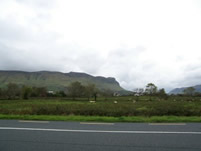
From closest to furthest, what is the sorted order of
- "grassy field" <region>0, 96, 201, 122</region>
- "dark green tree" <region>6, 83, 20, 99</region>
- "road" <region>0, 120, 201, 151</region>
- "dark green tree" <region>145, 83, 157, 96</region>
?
"road" <region>0, 120, 201, 151</region> < "grassy field" <region>0, 96, 201, 122</region> < "dark green tree" <region>145, 83, 157, 96</region> < "dark green tree" <region>6, 83, 20, 99</region>

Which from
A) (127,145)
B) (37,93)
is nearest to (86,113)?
(127,145)

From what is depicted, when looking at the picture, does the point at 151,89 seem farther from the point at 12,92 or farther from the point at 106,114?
the point at 12,92

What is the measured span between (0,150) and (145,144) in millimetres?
4782

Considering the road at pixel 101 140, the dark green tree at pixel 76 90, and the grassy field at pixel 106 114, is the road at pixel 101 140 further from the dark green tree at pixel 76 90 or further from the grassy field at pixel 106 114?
the dark green tree at pixel 76 90

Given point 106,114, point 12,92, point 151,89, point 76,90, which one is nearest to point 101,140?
point 106,114

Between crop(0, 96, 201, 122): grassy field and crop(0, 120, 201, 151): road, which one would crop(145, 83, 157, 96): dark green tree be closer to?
crop(0, 96, 201, 122): grassy field

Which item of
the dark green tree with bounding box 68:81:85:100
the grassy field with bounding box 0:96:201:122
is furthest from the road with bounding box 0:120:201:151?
the dark green tree with bounding box 68:81:85:100

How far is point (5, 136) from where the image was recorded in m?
6.20

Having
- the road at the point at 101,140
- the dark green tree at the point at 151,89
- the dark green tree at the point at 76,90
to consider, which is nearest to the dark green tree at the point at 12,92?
the dark green tree at the point at 76,90

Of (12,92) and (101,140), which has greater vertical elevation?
(12,92)

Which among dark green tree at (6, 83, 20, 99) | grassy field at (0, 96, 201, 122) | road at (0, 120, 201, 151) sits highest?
dark green tree at (6, 83, 20, 99)

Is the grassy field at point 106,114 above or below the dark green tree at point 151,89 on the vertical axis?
below

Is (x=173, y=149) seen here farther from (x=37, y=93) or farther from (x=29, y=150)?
(x=37, y=93)

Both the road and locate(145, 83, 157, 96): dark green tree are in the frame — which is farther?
locate(145, 83, 157, 96): dark green tree
